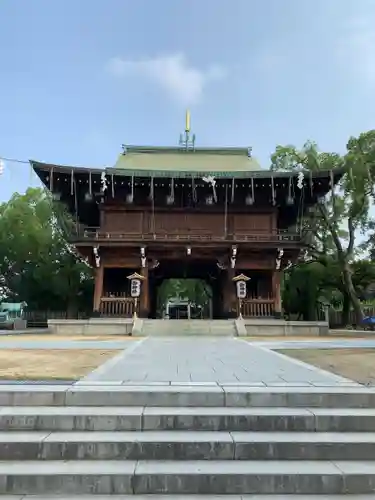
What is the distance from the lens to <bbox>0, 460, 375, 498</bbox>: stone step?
337 centimetres

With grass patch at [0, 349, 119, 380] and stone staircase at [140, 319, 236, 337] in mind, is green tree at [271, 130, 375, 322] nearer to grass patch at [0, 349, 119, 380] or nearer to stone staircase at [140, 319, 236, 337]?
stone staircase at [140, 319, 236, 337]

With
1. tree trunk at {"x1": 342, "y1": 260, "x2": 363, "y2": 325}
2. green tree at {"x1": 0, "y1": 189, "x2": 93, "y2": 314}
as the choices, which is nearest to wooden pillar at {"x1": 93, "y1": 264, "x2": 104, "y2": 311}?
green tree at {"x1": 0, "y1": 189, "x2": 93, "y2": 314}

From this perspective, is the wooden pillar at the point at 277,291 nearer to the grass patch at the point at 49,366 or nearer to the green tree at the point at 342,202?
the green tree at the point at 342,202

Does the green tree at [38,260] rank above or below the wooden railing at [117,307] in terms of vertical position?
above

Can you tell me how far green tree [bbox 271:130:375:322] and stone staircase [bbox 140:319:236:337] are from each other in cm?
887

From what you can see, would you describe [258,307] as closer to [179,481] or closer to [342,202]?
[342,202]

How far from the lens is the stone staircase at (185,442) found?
11.1ft

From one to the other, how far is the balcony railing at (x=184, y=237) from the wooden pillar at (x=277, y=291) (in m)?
1.88

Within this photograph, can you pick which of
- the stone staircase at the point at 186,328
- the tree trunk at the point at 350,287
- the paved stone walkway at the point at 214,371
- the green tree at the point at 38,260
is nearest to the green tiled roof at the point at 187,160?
the green tree at the point at 38,260

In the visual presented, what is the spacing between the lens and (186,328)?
1912 centimetres

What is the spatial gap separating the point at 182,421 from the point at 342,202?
86.3 ft

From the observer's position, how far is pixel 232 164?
26297mm

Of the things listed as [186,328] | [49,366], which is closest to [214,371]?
[49,366]

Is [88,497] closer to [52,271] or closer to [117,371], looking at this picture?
[117,371]
